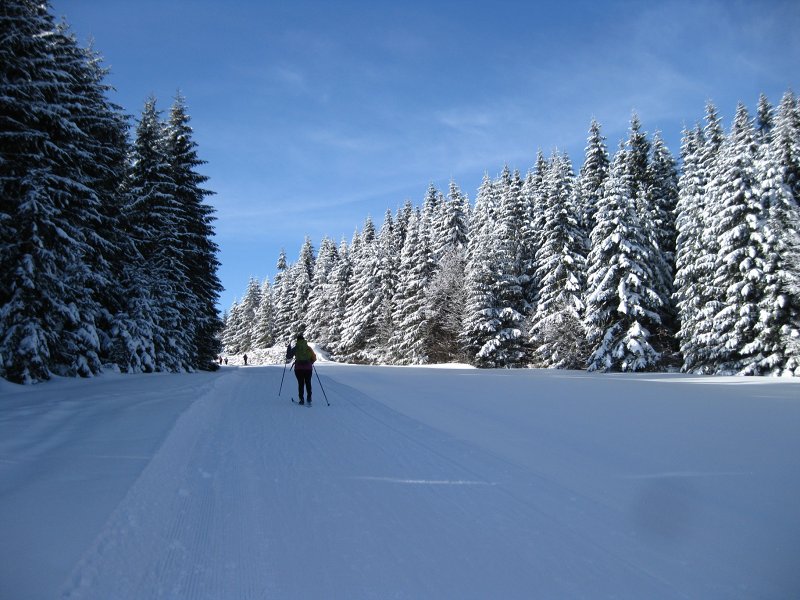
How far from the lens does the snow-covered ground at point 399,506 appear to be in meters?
3.27

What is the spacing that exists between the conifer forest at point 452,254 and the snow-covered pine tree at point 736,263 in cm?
10

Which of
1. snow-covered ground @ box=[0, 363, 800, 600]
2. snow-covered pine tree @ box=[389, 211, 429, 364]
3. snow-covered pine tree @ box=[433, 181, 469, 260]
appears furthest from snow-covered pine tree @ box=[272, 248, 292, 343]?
snow-covered ground @ box=[0, 363, 800, 600]

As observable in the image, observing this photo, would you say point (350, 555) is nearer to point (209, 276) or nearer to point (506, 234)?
point (209, 276)

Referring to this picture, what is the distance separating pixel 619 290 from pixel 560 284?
253 inches

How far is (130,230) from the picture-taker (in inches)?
834

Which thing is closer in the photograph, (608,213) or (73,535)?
(73,535)

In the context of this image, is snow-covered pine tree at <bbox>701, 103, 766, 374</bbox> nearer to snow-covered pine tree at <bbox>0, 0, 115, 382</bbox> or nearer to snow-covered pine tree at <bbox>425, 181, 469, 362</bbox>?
snow-covered pine tree at <bbox>425, 181, 469, 362</bbox>

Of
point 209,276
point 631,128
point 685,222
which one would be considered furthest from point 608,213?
point 209,276

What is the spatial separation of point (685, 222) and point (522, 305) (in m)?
12.6

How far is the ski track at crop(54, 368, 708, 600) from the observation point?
10.6 feet

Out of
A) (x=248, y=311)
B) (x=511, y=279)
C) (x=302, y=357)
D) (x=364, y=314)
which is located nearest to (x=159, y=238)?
(x=302, y=357)

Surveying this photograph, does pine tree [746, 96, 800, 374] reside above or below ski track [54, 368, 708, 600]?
above

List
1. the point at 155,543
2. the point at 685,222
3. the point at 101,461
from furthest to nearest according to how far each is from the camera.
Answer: the point at 685,222 → the point at 101,461 → the point at 155,543

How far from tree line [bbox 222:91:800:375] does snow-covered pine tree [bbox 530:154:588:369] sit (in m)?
0.11
